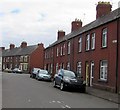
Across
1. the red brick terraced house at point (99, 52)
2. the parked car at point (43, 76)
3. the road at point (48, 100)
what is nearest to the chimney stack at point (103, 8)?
the red brick terraced house at point (99, 52)

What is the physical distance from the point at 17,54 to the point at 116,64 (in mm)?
79170

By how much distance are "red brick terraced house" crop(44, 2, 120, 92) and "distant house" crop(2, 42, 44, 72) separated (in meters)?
48.1

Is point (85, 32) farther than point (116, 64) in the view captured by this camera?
Yes

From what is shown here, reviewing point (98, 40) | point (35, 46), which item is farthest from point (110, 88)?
point (35, 46)

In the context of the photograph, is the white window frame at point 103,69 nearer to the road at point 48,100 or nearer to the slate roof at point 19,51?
the road at point 48,100

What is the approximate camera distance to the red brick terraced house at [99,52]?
25188 mm

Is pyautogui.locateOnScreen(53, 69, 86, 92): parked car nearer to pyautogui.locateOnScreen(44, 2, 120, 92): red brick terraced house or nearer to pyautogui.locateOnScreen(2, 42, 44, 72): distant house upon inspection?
pyautogui.locateOnScreen(44, 2, 120, 92): red brick terraced house

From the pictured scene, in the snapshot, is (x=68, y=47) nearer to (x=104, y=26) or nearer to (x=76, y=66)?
(x=76, y=66)

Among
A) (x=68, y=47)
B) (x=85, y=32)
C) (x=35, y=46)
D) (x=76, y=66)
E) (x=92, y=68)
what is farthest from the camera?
(x=35, y=46)

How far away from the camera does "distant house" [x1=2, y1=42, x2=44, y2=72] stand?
92.8 metres

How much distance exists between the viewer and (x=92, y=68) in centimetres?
3108

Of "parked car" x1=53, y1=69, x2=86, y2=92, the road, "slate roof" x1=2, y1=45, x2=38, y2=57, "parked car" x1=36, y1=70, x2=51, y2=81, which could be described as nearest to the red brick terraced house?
"parked car" x1=53, y1=69, x2=86, y2=92

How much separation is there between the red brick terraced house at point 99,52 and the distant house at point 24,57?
4813 cm

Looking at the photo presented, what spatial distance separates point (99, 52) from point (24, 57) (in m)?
69.3
